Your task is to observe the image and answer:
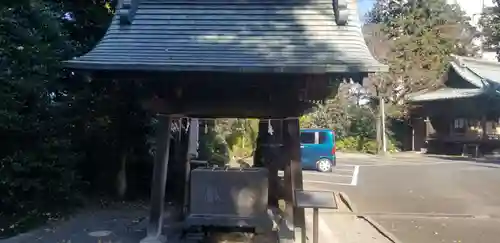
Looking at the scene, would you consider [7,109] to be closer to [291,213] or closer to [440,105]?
[291,213]

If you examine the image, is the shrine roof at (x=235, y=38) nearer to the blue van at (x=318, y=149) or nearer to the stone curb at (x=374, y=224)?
the stone curb at (x=374, y=224)

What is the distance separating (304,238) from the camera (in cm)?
802

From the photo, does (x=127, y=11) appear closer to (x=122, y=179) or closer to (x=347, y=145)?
(x=122, y=179)

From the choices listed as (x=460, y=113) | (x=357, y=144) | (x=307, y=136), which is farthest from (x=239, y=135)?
(x=460, y=113)

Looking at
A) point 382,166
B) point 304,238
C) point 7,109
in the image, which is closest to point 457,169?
point 382,166

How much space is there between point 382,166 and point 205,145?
13.8 metres

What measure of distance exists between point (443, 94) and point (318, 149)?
1818 centimetres

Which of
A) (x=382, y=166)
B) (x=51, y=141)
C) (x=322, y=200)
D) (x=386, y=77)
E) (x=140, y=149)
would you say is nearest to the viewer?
(x=322, y=200)

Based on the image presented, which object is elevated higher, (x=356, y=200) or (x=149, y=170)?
(x=149, y=170)

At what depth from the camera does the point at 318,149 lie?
23797 mm

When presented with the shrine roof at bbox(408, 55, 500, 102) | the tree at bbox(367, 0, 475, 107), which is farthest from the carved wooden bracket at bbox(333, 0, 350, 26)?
the shrine roof at bbox(408, 55, 500, 102)

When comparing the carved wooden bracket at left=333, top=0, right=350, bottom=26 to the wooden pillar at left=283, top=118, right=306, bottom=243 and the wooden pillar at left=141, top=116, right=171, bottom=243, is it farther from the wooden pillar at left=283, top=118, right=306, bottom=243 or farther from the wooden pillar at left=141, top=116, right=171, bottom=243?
the wooden pillar at left=141, top=116, right=171, bottom=243

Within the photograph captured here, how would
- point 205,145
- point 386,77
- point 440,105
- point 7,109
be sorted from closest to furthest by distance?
point 7,109 → point 205,145 → point 386,77 → point 440,105

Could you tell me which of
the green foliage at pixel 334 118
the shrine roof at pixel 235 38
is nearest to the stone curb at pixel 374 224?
the shrine roof at pixel 235 38
